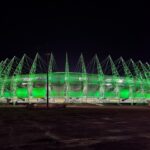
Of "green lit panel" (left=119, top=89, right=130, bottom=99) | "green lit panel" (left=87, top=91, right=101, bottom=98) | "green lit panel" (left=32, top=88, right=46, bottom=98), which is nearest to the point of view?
"green lit panel" (left=32, top=88, right=46, bottom=98)

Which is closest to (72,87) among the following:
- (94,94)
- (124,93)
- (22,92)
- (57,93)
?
(57,93)

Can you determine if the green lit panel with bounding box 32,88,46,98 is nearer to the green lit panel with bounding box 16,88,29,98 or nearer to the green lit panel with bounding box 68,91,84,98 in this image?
the green lit panel with bounding box 16,88,29,98

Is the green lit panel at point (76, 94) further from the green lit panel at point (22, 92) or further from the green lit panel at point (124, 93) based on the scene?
the green lit panel at point (124, 93)

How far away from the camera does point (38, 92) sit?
73.4 m

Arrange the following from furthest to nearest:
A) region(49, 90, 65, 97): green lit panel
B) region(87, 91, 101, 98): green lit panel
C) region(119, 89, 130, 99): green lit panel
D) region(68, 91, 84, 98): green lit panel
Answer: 1. region(119, 89, 130, 99): green lit panel
2. region(87, 91, 101, 98): green lit panel
3. region(68, 91, 84, 98): green lit panel
4. region(49, 90, 65, 97): green lit panel

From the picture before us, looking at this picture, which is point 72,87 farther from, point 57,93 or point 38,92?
point 38,92

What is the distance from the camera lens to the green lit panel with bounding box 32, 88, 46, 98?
72.9 meters

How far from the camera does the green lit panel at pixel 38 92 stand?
72938 mm

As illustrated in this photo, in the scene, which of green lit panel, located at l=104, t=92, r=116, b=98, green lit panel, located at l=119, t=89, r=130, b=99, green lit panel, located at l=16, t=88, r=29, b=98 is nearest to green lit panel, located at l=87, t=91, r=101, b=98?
green lit panel, located at l=104, t=92, r=116, b=98

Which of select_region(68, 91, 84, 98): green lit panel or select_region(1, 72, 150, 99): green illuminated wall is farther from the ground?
select_region(1, 72, 150, 99): green illuminated wall

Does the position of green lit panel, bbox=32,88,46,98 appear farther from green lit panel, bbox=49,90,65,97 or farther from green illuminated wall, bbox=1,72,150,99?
green lit panel, bbox=49,90,65,97

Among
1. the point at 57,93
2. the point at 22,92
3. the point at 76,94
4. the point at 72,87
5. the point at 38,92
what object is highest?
the point at 72,87

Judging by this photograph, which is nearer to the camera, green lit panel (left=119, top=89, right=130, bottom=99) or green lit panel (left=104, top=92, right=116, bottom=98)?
green lit panel (left=104, top=92, right=116, bottom=98)

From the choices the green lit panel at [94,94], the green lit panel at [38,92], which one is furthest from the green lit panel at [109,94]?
the green lit panel at [38,92]
